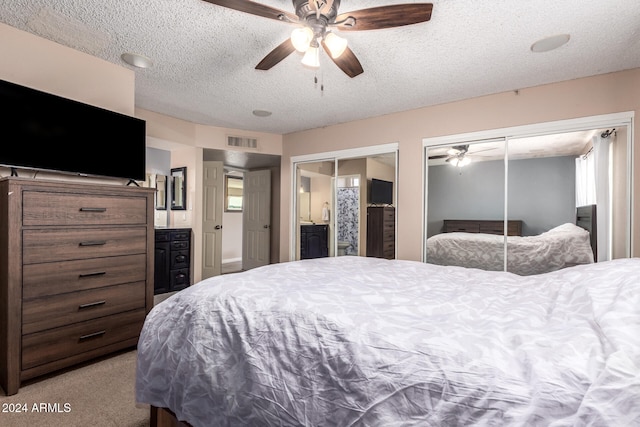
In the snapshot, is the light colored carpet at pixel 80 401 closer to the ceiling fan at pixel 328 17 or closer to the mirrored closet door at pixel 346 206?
the ceiling fan at pixel 328 17

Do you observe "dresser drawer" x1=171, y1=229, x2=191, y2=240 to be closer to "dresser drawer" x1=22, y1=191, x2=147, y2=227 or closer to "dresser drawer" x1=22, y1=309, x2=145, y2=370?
"dresser drawer" x1=22, y1=191, x2=147, y2=227

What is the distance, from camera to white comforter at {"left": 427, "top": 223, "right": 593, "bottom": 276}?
9.47ft

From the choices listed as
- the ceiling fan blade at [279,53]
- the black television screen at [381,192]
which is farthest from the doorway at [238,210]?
the ceiling fan blade at [279,53]

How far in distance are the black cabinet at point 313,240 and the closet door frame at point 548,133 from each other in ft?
5.32

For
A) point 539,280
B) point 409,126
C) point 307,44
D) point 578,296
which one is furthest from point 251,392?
point 409,126

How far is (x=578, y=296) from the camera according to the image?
1163 mm

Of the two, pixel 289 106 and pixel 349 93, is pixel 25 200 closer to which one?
pixel 289 106

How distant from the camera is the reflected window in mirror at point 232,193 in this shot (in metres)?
6.92

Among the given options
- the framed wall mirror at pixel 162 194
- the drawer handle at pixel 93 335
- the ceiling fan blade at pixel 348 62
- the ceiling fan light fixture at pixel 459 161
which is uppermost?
the ceiling fan blade at pixel 348 62

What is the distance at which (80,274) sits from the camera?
2176 millimetres

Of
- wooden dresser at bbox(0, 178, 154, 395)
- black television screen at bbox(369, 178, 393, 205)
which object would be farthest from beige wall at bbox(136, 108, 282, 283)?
black television screen at bbox(369, 178, 393, 205)

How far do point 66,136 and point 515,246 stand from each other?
13.6ft

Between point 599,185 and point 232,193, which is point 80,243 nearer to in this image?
point 599,185

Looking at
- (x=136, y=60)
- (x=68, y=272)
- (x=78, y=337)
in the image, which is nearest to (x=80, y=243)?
(x=68, y=272)
